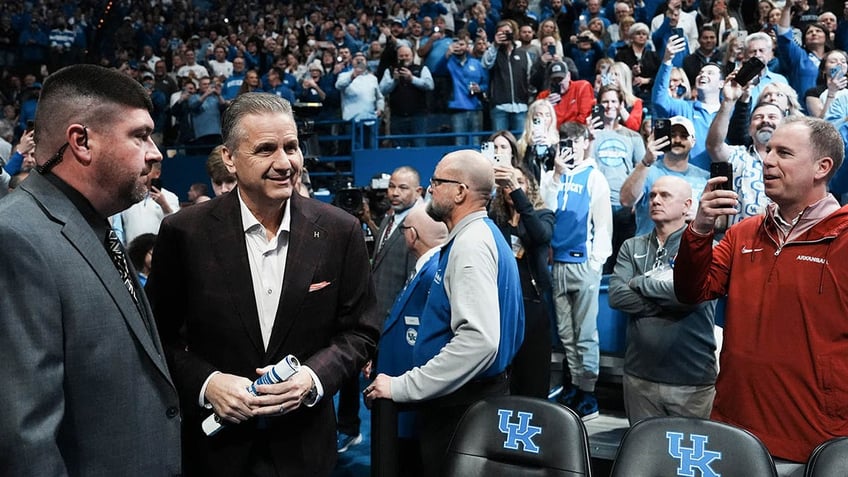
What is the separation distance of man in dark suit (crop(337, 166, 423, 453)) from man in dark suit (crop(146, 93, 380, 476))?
1865 millimetres

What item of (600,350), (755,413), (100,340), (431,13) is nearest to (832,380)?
(755,413)

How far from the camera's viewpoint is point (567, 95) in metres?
7.70

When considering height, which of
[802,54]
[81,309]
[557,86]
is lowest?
[81,309]

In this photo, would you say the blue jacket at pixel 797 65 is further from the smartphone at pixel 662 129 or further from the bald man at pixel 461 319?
the bald man at pixel 461 319

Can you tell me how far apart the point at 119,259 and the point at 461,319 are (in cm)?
121

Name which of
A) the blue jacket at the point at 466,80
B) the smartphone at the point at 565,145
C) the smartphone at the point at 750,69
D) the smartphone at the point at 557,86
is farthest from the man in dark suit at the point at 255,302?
the blue jacket at the point at 466,80

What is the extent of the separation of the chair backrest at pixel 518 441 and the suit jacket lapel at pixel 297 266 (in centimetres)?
72

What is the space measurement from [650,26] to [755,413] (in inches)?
325

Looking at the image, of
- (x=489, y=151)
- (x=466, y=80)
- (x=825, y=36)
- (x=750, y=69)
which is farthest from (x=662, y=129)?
(x=466, y=80)

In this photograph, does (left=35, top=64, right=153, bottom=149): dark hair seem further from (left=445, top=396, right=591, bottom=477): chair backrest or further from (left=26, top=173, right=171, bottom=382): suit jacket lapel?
(left=445, top=396, right=591, bottom=477): chair backrest

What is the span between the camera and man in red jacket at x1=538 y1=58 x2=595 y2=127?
7492mm

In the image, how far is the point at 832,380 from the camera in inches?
92.5

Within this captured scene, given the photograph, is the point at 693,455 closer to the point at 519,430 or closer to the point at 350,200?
the point at 519,430

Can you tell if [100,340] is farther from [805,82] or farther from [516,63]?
[516,63]
